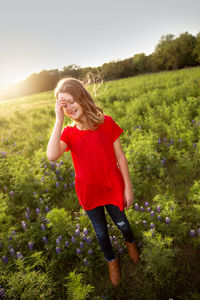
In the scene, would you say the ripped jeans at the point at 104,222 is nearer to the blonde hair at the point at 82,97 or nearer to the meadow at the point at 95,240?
the meadow at the point at 95,240

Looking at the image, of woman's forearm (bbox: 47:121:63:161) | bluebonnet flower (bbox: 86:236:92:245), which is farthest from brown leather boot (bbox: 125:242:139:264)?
woman's forearm (bbox: 47:121:63:161)

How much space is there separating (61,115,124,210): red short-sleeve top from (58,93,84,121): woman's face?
18cm

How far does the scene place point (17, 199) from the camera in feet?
12.7

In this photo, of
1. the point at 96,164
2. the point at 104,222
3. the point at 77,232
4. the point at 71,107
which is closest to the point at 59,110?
the point at 71,107

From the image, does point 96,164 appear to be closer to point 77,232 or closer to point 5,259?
point 77,232

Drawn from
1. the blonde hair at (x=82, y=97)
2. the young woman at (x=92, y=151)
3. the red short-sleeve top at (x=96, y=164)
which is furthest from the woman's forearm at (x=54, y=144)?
the blonde hair at (x=82, y=97)

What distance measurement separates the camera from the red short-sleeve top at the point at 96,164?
1.88 metres

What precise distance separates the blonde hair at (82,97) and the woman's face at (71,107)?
0.03 metres

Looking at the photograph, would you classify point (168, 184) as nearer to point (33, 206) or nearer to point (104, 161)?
point (104, 161)

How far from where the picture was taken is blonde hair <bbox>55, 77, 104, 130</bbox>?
5.83ft

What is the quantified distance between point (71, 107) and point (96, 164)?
600 millimetres

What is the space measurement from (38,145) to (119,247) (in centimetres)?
447

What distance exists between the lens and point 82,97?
6.02ft

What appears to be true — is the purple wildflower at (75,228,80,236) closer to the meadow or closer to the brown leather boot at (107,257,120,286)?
the meadow
